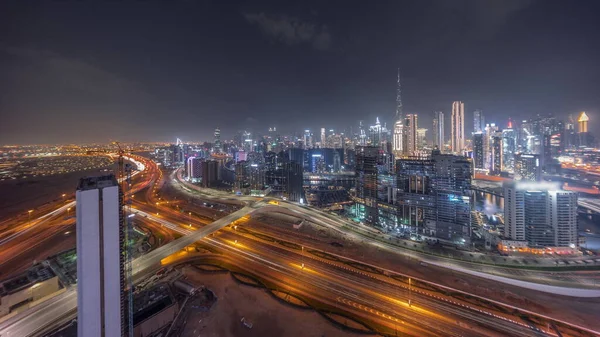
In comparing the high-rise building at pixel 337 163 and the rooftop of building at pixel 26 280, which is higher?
the high-rise building at pixel 337 163

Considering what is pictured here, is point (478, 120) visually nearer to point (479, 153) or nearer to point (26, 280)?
point (479, 153)

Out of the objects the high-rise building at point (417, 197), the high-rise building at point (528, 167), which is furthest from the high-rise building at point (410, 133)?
the high-rise building at point (417, 197)

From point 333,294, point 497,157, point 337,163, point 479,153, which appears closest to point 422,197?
point 333,294

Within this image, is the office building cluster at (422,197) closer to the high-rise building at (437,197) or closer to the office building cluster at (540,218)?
the high-rise building at (437,197)

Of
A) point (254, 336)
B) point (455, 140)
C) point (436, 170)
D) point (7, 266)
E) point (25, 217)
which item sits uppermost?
point (455, 140)

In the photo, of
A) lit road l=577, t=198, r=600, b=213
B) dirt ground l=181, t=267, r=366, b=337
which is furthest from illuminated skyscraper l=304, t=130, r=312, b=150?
dirt ground l=181, t=267, r=366, b=337

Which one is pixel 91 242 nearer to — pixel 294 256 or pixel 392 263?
pixel 294 256

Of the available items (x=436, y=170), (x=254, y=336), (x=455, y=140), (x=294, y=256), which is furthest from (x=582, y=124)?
(x=254, y=336)
